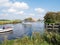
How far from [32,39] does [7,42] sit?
278cm

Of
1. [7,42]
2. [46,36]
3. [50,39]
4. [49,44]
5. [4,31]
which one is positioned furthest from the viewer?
[4,31]

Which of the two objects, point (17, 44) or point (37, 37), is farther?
point (37, 37)

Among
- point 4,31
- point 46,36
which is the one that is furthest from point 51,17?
point 46,36

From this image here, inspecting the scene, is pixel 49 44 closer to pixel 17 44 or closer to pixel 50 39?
pixel 50 39

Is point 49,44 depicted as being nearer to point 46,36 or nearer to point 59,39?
point 59,39

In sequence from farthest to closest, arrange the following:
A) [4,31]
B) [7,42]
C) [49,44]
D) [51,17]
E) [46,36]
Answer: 1. [51,17]
2. [4,31]
3. [46,36]
4. [49,44]
5. [7,42]

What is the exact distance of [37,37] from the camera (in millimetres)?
14852

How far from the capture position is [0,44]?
12.9 metres

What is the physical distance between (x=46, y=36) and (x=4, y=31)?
116 ft

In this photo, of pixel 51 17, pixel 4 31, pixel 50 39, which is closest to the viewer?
pixel 50 39

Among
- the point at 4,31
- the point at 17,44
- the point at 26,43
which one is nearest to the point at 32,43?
the point at 26,43

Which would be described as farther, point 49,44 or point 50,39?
point 50,39

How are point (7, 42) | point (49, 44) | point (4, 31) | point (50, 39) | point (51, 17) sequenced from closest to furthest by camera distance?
point (7, 42), point (49, 44), point (50, 39), point (4, 31), point (51, 17)

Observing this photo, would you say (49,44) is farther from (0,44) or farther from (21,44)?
(0,44)
